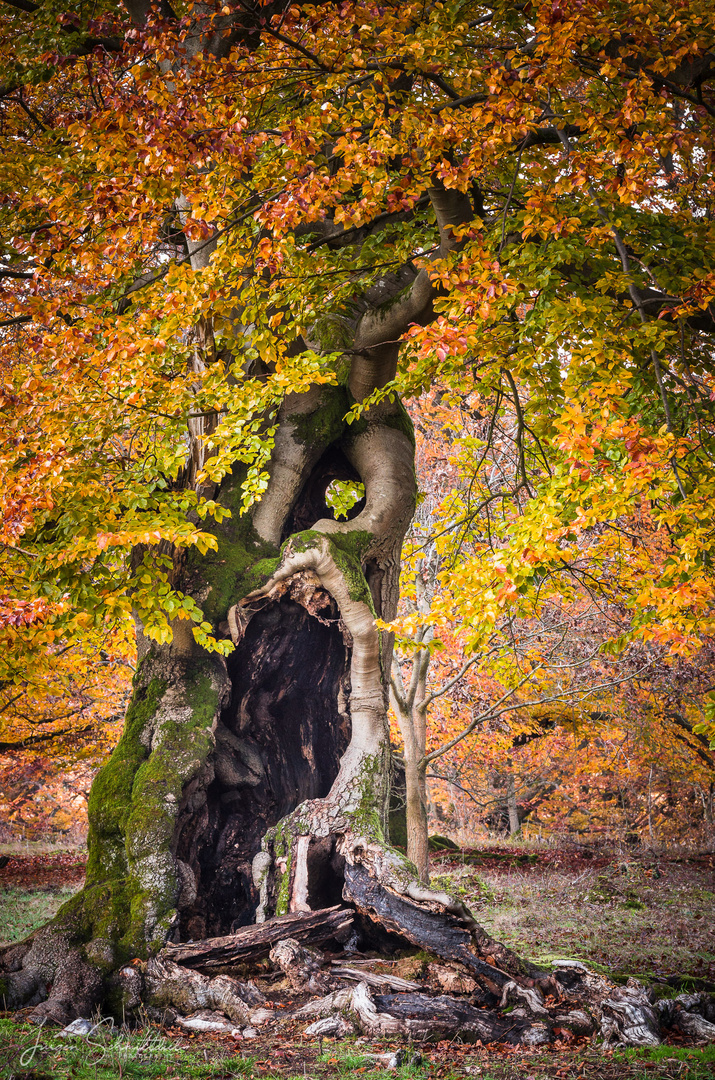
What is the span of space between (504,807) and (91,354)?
24.2m

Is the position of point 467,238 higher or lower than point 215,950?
higher

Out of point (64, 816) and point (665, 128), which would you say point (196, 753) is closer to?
point (665, 128)

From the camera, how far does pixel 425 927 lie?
5816 millimetres

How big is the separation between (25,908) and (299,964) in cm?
762

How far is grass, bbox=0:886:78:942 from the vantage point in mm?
9555

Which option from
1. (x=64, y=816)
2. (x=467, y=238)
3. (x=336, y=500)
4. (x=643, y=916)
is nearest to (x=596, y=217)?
(x=467, y=238)

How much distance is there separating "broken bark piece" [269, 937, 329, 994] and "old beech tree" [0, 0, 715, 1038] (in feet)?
1.89

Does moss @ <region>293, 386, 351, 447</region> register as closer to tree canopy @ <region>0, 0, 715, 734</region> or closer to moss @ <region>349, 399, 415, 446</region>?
moss @ <region>349, 399, 415, 446</region>

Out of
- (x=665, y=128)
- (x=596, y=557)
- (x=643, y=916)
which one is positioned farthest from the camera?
(x=643, y=916)

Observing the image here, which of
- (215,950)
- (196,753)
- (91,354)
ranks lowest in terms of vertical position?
(215,950)

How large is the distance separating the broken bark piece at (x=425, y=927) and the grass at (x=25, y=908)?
5309 millimetres

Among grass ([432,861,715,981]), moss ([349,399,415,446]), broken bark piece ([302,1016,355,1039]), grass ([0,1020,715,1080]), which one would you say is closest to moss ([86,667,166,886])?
grass ([0,1020,715,1080])

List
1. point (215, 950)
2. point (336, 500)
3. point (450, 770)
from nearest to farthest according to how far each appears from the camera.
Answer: point (215, 950) < point (336, 500) < point (450, 770)

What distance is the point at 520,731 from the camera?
57.1ft
